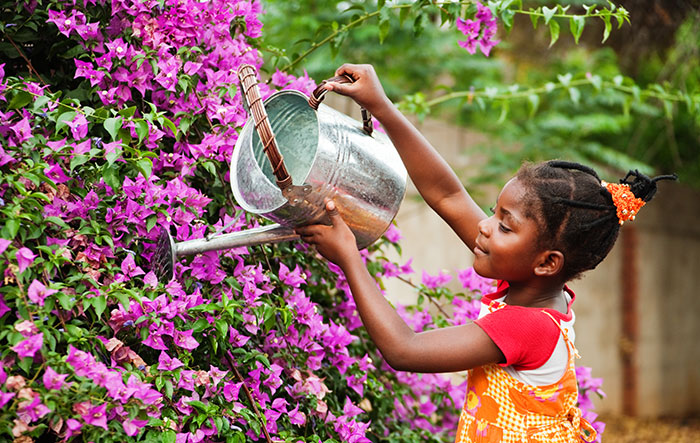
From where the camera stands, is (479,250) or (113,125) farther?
(479,250)

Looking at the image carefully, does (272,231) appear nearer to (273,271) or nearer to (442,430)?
(273,271)

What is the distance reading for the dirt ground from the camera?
20.6 feet

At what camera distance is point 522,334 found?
4.93 ft

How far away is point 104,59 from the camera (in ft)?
5.46

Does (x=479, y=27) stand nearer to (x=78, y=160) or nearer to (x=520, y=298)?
(x=520, y=298)

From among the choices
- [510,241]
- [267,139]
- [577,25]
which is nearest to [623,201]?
[510,241]

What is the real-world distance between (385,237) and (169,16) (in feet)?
2.95

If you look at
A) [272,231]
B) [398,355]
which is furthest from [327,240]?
[398,355]

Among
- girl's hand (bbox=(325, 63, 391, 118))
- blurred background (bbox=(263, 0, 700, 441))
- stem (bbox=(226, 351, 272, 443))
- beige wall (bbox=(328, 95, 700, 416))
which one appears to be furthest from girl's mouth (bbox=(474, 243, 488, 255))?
beige wall (bbox=(328, 95, 700, 416))

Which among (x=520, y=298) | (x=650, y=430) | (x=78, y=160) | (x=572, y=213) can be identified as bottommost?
(x=650, y=430)

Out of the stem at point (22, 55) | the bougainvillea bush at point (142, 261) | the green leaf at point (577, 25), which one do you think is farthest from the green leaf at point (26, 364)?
the green leaf at point (577, 25)

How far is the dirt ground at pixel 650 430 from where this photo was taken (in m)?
6.27

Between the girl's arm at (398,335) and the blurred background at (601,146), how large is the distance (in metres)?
3.69

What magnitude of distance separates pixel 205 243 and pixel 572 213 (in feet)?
2.39
